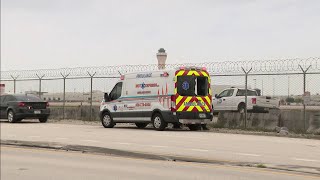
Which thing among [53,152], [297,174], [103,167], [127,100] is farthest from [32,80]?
[297,174]

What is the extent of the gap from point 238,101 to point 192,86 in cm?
668

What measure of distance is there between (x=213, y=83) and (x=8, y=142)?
11.3 meters

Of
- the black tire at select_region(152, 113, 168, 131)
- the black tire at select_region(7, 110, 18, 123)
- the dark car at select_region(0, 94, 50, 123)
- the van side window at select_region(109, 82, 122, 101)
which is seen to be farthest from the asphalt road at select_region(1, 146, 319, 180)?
the black tire at select_region(7, 110, 18, 123)

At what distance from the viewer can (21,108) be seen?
2539 centimetres

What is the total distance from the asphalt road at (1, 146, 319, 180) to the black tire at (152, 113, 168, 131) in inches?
350

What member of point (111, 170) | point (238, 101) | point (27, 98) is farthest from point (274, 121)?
point (27, 98)

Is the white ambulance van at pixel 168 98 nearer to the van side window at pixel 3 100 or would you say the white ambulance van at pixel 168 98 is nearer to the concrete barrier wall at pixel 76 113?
the concrete barrier wall at pixel 76 113

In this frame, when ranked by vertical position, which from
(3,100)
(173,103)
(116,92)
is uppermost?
(116,92)

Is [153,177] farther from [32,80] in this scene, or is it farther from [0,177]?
[32,80]

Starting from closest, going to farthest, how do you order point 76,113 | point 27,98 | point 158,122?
point 158,122 → point 27,98 → point 76,113

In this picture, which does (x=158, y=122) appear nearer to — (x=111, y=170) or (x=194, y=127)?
(x=194, y=127)

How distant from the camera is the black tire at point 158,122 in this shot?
808 inches

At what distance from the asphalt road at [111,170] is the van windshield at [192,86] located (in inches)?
351

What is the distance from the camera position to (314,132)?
63.0 ft
